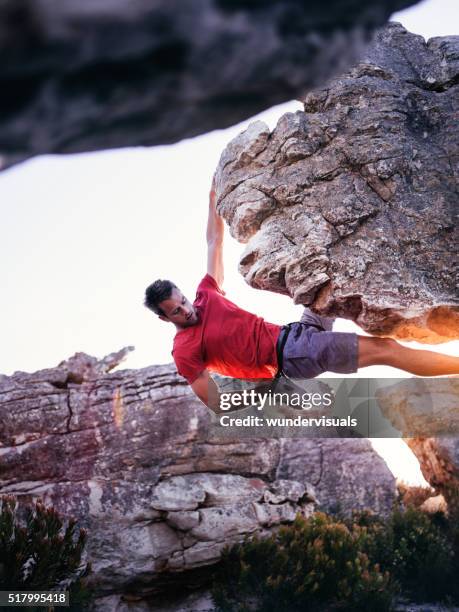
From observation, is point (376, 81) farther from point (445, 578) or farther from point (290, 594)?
point (445, 578)

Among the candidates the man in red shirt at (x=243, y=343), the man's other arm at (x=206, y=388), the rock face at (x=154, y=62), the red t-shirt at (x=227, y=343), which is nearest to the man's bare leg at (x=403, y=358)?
the man in red shirt at (x=243, y=343)

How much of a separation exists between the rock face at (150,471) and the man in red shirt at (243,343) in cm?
657

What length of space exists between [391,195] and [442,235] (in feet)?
1.70

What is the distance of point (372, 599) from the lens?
10.1 metres

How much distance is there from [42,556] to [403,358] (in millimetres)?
7166

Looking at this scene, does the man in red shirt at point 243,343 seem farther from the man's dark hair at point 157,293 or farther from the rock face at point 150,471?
the rock face at point 150,471

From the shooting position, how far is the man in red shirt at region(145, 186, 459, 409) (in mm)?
4590

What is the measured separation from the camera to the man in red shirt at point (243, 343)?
459 cm

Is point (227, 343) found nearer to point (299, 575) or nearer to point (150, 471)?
point (299, 575)

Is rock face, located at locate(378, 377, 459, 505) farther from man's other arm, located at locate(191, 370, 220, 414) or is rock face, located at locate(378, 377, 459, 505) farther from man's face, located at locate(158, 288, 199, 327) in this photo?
man's face, located at locate(158, 288, 199, 327)

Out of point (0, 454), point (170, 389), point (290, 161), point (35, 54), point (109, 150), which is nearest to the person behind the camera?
point (35, 54)

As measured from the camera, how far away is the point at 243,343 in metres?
4.83

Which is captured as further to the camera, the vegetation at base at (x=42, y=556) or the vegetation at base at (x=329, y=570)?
the vegetation at base at (x=329, y=570)

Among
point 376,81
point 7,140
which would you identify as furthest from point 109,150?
point 376,81
